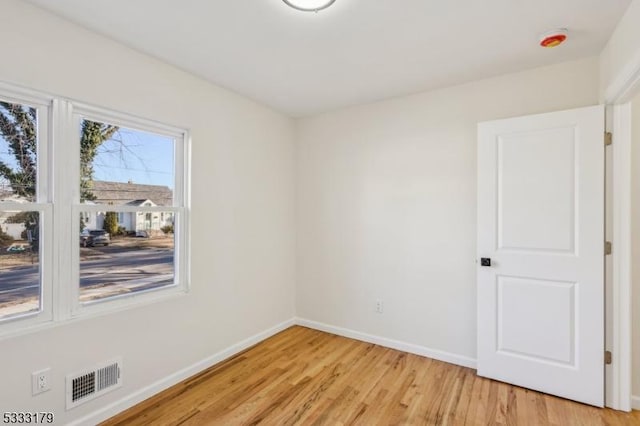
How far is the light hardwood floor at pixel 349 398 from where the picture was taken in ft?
6.82

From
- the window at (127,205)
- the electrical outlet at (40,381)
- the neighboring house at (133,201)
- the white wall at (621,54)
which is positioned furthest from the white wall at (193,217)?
the white wall at (621,54)

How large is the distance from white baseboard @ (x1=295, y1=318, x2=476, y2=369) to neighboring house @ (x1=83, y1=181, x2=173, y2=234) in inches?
79.8

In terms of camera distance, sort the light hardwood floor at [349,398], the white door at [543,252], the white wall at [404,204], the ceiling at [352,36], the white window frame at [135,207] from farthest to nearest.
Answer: the white wall at [404,204] < the white door at [543,252] < the light hardwood floor at [349,398] < the white window frame at [135,207] < the ceiling at [352,36]

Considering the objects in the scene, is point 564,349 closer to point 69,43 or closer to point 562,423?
point 562,423

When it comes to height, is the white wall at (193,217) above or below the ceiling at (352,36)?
below

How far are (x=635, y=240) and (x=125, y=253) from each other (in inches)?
141

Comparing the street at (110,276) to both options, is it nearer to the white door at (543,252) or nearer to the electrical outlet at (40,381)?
the electrical outlet at (40,381)

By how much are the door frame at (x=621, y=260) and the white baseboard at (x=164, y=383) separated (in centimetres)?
289

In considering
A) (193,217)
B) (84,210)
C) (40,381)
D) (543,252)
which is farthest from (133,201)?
(543,252)

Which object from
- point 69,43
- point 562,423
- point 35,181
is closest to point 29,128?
point 35,181

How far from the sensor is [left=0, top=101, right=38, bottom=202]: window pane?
5.73ft

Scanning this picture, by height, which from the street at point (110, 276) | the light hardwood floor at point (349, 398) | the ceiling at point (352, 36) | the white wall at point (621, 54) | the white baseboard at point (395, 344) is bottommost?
the light hardwood floor at point (349, 398)

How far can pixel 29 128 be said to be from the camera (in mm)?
1828

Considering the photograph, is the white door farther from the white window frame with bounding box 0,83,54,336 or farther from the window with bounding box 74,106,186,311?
the white window frame with bounding box 0,83,54,336
